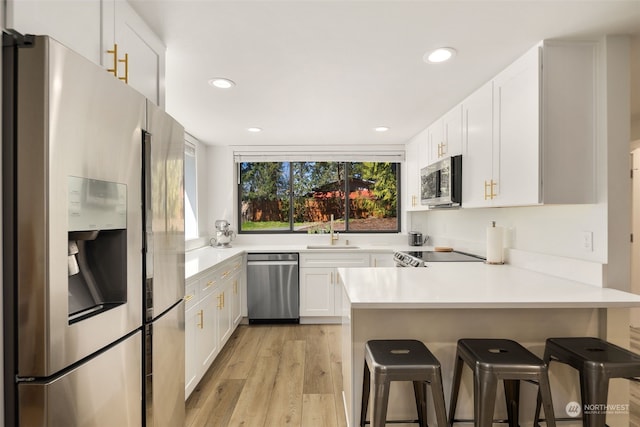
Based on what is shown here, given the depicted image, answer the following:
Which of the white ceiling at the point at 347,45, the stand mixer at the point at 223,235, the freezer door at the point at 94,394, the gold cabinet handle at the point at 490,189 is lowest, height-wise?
the freezer door at the point at 94,394

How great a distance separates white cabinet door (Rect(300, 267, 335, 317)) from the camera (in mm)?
4258

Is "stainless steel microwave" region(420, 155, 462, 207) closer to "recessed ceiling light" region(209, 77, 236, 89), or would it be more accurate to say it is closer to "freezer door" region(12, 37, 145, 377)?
"recessed ceiling light" region(209, 77, 236, 89)

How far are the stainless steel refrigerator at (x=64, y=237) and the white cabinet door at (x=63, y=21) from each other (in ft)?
0.40

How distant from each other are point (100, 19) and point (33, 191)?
2.74ft

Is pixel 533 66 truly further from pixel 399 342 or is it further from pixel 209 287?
pixel 209 287

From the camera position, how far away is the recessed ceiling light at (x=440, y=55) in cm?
199

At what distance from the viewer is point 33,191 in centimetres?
87

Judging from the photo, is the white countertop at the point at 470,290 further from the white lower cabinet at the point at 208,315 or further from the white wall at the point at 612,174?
the white lower cabinet at the point at 208,315

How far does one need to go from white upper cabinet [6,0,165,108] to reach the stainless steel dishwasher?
2.65 m

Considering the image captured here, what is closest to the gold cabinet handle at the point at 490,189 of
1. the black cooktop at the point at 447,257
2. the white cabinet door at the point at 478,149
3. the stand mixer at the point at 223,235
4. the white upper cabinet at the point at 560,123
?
the white cabinet door at the point at 478,149

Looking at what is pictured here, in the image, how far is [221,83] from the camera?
245 centimetres

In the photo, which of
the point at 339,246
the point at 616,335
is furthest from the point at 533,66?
the point at 339,246

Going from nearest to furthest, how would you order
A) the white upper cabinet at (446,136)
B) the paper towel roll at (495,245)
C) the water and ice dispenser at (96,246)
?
the water and ice dispenser at (96,246), the paper towel roll at (495,245), the white upper cabinet at (446,136)

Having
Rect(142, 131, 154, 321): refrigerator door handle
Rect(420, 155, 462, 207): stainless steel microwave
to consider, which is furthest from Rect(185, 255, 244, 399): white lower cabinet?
Rect(420, 155, 462, 207): stainless steel microwave
